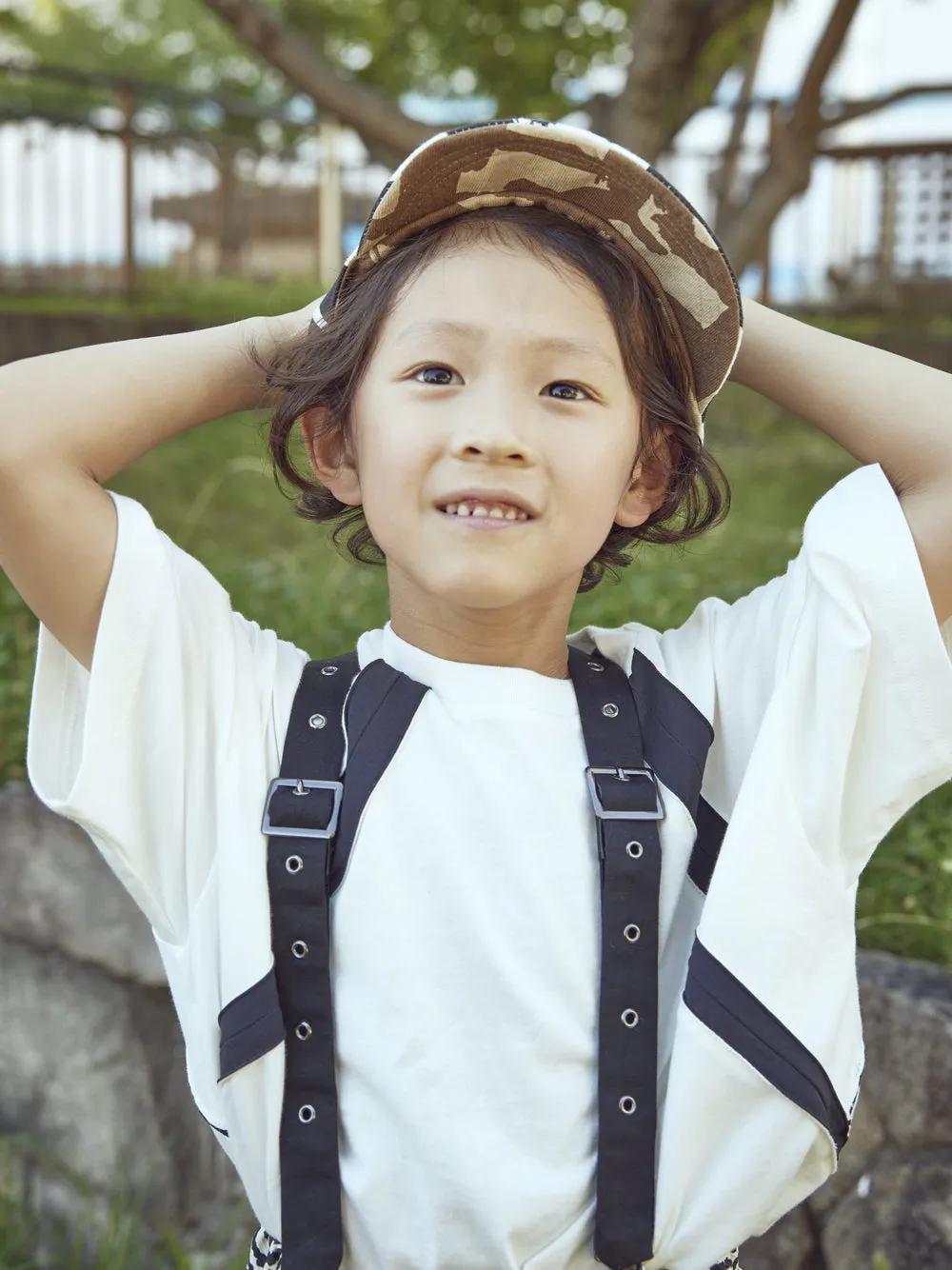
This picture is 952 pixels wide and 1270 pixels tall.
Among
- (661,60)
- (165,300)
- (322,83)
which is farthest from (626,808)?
(165,300)

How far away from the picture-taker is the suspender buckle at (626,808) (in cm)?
150

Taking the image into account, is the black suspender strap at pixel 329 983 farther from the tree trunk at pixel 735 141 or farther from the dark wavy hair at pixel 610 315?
the tree trunk at pixel 735 141

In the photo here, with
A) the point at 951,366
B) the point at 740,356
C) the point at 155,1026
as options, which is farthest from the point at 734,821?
the point at 951,366

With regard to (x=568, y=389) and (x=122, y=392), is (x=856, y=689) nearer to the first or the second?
(x=568, y=389)

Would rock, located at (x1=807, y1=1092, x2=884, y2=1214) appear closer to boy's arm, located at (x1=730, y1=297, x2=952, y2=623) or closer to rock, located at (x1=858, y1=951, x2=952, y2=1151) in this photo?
rock, located at (x1=858, y1=951, x2=952, y2=1151)

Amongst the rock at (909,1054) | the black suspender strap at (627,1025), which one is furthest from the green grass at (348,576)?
the black suspender strap at (627,1025)

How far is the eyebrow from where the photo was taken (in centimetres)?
150

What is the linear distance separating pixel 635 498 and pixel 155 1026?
60.2 inches

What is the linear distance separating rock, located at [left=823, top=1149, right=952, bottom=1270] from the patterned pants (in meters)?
0.71

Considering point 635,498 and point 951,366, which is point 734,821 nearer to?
point 635,498

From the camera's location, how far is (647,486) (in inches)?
69.7

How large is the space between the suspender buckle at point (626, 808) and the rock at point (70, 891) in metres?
1.30

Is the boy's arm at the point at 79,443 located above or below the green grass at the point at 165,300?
above

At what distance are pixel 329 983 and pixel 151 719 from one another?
36cm
